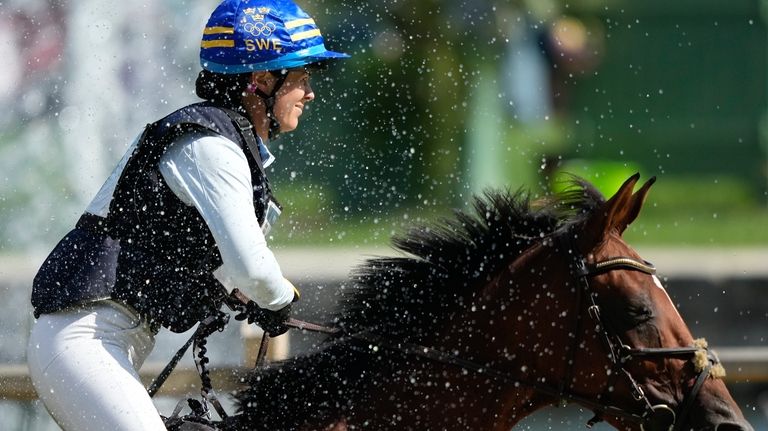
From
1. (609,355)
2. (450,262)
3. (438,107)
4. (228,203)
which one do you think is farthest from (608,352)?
(438,107)

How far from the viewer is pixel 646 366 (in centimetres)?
315

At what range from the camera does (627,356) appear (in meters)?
3.14

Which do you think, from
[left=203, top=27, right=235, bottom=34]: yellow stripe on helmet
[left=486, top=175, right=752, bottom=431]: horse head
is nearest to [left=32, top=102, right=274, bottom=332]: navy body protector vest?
[left=203, top=27, right=235, bottom=34]: yellow stripe on helmet

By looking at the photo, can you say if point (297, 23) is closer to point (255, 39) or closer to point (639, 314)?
point (255, 39)

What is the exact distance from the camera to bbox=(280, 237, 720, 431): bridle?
3131 millimetres

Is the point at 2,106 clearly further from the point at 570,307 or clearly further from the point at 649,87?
the point at 649,87

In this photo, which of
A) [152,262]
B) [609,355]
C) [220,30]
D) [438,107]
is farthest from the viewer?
[438,107]

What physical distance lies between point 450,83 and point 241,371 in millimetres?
8653

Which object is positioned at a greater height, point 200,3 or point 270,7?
point 270,7

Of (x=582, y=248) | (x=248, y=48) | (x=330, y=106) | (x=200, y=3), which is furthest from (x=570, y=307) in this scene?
(x=330, y=106)

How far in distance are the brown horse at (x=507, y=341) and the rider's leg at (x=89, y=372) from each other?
37cm

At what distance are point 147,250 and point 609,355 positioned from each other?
1.12 meters

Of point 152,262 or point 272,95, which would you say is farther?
point 272,95

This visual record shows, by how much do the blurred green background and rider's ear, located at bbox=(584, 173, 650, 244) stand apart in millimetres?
4618
